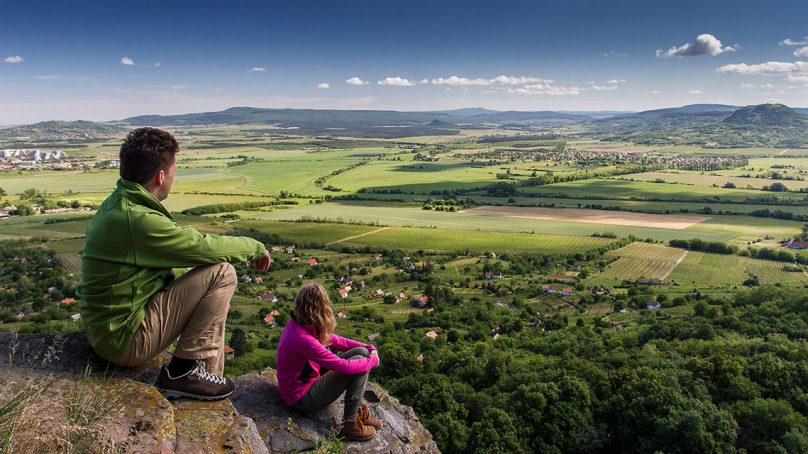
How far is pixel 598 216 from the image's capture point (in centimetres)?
8800

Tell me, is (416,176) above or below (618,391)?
above

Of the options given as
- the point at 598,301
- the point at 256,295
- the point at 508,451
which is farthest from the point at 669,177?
the point at 508,451

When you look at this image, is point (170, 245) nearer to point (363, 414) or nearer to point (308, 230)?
point (363, 414)

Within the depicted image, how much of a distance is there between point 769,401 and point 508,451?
12.5 m

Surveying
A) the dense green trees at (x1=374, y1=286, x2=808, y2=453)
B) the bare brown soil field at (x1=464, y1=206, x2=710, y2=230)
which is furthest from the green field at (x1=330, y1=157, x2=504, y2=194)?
the dense green trees at (x1=374, y1=286, x2=808, y2=453)

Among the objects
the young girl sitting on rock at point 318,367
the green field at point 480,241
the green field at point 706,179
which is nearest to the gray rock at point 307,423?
the young girl sitting on rock at point 318,367

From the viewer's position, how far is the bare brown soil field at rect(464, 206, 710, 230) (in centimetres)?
8287

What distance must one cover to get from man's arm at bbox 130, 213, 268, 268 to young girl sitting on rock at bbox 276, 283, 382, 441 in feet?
4.21

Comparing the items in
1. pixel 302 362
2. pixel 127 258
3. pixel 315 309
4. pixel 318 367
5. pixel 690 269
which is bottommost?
pixel 690 269

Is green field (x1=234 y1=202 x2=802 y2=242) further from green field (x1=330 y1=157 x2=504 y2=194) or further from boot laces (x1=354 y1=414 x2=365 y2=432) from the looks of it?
boot laces (x1=354 y1=414 x2=365 y2=432)

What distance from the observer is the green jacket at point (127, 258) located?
5070 mm

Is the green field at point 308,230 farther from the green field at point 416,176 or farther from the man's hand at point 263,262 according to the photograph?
the man's hand at point 263,262

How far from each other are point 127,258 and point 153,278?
1.17 ft

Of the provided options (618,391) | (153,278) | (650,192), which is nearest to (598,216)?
(650,192)
